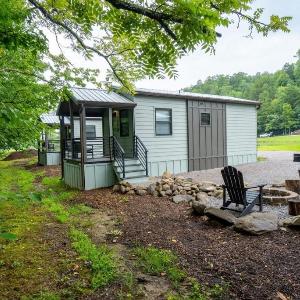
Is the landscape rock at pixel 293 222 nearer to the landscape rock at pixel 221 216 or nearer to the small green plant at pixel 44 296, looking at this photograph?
the landscape rock at pixel 221 216

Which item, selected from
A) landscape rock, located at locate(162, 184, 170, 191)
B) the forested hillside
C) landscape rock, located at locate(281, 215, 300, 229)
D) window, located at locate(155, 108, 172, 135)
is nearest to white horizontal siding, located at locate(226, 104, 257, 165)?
window, located at locate(155, 108, 172, 135)

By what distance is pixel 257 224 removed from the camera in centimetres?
515

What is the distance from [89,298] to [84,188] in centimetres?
755

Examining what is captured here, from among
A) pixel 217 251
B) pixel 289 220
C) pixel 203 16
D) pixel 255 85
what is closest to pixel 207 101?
pixel 289 220

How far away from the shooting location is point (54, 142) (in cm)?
2227

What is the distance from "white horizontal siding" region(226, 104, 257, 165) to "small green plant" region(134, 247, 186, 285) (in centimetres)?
1209

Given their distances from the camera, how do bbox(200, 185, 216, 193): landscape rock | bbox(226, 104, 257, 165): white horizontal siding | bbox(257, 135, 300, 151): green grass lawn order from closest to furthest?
1. bbox(200, 185, 216, 193): landscape rock
2. bbox(226, 104, 257, 165): white horizontal siding
3. bbox(257, 135, 300, 151): green grass lawn

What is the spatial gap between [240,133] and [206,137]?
2896mm

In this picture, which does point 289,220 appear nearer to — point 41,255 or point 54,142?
point 41,255

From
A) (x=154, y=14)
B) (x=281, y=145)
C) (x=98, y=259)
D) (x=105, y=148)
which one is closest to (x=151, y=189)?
(x=105, y=148)

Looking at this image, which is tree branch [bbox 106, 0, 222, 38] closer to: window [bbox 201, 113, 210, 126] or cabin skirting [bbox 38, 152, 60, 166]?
window [bbox 201, 113, 210, 126]

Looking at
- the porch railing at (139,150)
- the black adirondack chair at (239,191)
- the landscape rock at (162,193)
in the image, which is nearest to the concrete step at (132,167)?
the porch railing at (139,150)

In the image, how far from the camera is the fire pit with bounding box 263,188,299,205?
24.1ft

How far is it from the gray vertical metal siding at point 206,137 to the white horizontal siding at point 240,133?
0.53 meters
